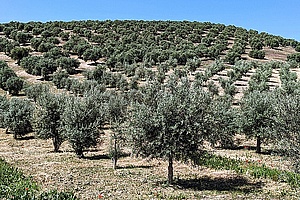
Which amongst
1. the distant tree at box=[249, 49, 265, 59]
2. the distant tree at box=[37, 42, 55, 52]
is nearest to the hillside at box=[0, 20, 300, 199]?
the distant tree at box=[249, 49, 265, 59]

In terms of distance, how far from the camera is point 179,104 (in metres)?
20.6

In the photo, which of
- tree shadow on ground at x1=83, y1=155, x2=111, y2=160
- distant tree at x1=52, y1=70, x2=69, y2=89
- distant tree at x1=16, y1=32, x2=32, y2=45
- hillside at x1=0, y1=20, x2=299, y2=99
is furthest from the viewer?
distant tree at x1=16, y1=32, x2=32, y2=45

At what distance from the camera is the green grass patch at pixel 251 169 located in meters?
22.5

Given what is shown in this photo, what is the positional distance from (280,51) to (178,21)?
72.1m

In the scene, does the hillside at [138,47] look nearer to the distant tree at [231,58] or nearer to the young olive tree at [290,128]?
the distant tree at [231,58]

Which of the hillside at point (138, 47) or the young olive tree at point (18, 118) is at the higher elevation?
the hillside at point (138, 47)

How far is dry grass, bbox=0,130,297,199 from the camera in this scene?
65.4ft

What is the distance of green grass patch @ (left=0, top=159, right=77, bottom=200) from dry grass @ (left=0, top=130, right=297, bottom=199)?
1.11m

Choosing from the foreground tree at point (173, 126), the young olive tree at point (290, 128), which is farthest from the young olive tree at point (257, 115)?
the young olive tree at point (290, 128)

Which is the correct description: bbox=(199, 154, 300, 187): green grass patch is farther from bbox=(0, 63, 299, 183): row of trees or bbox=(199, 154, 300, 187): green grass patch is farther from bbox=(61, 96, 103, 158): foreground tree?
bbox=(61, 96, 103, 158): foreground tree

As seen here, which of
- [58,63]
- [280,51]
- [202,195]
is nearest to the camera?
[202,195]

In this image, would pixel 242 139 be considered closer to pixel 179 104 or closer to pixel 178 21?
pixel 179 104

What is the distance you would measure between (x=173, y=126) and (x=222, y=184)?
6804mm

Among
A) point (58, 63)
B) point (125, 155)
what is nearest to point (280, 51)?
point (58, 63)
